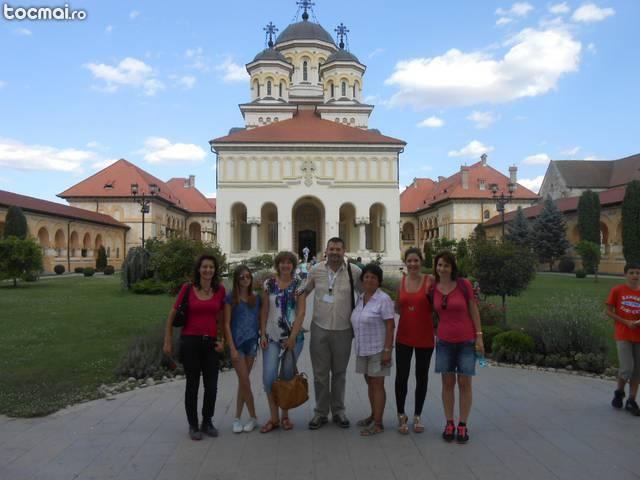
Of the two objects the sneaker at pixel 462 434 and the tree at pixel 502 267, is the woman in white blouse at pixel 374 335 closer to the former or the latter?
the sneaker at pixel 462 434

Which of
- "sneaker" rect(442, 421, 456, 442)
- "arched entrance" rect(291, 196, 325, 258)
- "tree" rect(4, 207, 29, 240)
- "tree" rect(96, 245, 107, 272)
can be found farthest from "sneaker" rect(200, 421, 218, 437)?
"arched entrance" rect(291, 196, 325, 258)

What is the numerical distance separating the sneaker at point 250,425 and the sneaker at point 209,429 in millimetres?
292

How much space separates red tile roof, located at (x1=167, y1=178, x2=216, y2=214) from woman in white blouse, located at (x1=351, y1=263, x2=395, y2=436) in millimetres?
62539

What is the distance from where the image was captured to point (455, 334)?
191 inches

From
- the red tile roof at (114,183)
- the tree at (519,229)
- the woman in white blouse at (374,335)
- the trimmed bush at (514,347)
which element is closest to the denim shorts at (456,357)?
the woman in white blouse at (374,335)

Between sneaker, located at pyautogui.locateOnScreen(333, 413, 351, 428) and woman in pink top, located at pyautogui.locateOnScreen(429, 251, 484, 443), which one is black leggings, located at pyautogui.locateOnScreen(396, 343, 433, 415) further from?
sneaker, located at pyautogui.locateOnScreen(333, 413, 351, 428)

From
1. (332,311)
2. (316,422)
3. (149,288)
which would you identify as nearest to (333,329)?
(332,311)

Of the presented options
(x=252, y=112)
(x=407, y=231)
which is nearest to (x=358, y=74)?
(x=252, y=112)

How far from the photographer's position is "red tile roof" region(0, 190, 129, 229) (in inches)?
1349

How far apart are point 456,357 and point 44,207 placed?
39.4 m

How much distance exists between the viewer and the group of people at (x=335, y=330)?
16.1 ft

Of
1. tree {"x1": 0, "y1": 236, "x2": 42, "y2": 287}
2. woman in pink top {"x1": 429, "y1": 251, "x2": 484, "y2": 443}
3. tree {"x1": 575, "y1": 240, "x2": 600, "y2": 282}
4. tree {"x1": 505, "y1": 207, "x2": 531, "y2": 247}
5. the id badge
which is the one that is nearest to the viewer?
woman in pink top {"x1": 429, "y1": 251, "x2": 484, "y2": 443}

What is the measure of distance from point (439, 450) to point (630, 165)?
185ft

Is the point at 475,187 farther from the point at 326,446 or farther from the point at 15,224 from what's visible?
the point at 326,446
